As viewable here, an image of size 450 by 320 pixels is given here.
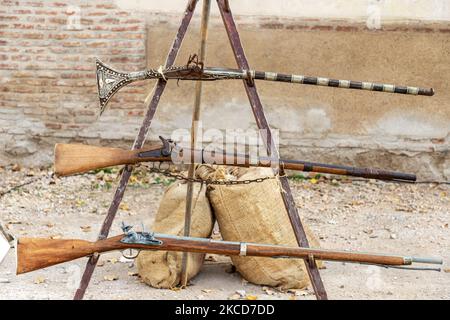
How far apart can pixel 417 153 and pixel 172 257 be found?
3.58 meters

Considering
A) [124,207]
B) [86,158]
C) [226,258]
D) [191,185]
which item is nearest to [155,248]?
[86,158]

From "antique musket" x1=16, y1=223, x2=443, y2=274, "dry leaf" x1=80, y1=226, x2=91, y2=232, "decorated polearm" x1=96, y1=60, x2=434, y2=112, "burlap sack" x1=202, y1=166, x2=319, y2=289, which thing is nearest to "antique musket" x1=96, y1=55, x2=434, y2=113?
"decorated polearm" x1=96, y1=60, x2=434, y2=112

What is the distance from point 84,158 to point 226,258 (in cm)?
178

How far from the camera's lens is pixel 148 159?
16.4ft

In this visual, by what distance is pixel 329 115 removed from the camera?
838cm

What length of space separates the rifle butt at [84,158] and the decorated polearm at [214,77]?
0.27 m

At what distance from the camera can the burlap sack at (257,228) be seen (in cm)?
573

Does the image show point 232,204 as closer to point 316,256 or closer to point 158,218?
point 158,218

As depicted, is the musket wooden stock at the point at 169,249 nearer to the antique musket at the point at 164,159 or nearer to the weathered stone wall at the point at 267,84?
the antique musket at the point at 164,159

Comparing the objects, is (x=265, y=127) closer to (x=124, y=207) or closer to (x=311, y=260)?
(x=311, y=260)

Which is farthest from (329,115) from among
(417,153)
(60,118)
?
(60,118)

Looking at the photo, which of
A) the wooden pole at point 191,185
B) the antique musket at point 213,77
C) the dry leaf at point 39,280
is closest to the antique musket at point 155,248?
the antique musket at point 213,77

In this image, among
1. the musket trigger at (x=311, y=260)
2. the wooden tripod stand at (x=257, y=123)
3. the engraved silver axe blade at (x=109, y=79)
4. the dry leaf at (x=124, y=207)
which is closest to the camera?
the musket trigger at (x=311, y=260)

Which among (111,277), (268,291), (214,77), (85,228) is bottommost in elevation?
(268,291)
